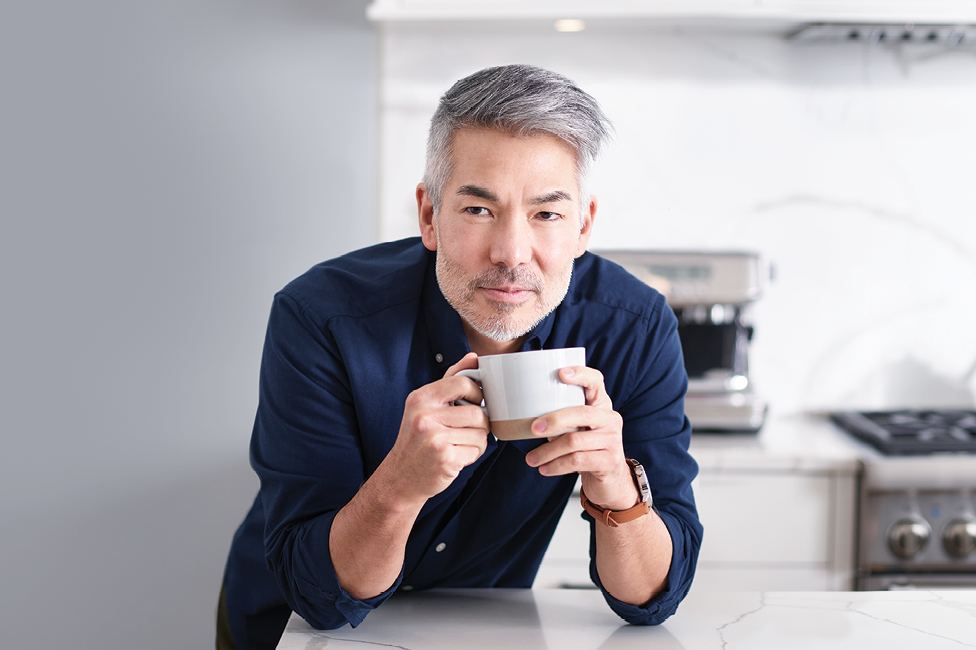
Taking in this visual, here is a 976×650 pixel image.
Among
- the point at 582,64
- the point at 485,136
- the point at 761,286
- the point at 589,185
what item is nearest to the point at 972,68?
the point at 761,286

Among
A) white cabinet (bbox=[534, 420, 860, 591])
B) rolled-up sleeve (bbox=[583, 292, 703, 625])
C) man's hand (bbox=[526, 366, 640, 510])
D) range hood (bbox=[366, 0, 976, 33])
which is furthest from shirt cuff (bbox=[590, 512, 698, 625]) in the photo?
range hood (bbox=[366, 0, 976, 33])

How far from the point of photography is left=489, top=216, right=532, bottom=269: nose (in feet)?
2.90

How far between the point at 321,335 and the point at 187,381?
138 cm

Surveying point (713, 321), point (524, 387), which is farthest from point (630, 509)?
point (713, 321)

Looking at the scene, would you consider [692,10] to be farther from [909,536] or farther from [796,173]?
[909,536]

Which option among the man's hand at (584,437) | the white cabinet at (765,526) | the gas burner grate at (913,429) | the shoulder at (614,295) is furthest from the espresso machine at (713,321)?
the man's hand at (584,437)

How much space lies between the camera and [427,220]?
1045 millimetres

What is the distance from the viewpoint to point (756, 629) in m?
0.78

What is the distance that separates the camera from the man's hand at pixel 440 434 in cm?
75

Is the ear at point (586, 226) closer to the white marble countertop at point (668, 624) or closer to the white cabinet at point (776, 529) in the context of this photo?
the white marble countertop at point (668, 624)

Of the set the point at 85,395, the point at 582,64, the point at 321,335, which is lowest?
the point at 85,395

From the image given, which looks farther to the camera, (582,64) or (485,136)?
(582,64)

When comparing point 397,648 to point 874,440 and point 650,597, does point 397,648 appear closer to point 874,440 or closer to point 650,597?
point 650,597

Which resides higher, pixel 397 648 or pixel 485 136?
pixel 485 136
